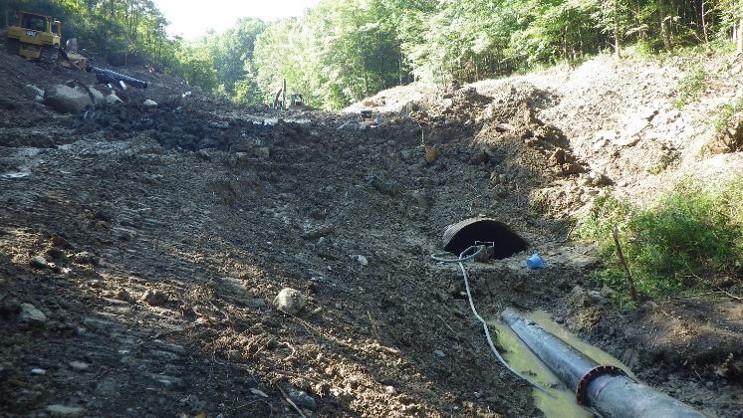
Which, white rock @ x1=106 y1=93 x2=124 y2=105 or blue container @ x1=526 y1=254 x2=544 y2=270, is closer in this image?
blue container @ x1=526 y1=254 x2=544 y2=270

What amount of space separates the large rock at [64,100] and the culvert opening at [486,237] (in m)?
11.1

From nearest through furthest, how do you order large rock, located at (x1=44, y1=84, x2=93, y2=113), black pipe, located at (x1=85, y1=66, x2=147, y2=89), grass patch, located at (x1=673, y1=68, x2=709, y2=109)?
1. grass patch, located at (x1=673, y1=68, x2=709, y2=109)
2. large rock, located at (x1=44, y1=84, x2=93, y2=113)
3. black pipe, located at (x1=85, y1=66, x2=147, y2=89)

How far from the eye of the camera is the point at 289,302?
16.6ft

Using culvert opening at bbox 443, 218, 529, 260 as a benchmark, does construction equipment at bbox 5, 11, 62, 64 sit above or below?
above

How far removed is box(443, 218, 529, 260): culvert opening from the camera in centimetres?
910

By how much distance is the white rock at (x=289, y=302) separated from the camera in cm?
505

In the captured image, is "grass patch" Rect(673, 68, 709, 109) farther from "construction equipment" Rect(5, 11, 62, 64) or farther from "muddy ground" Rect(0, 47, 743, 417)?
"construction equipment" Rect(5, 11, 62, 64)

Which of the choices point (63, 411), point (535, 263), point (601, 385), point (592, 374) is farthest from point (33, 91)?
point (601, 385)

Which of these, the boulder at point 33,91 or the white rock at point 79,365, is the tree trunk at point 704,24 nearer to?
the white rock at point 79,365

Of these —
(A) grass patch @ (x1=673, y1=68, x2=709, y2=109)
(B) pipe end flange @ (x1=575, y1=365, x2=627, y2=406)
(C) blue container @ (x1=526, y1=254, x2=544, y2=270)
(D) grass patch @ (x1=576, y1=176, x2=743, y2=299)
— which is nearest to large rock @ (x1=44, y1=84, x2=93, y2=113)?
(C) blue container @ (x1=526, y1=254, x2=544, y2=270)

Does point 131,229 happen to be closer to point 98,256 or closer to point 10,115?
point 98,256

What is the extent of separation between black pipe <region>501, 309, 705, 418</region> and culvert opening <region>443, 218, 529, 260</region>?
9.11 ft

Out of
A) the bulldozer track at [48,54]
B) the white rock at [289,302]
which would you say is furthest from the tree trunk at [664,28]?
the bulldozer track at [48,54]

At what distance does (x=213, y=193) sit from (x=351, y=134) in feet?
21.6
